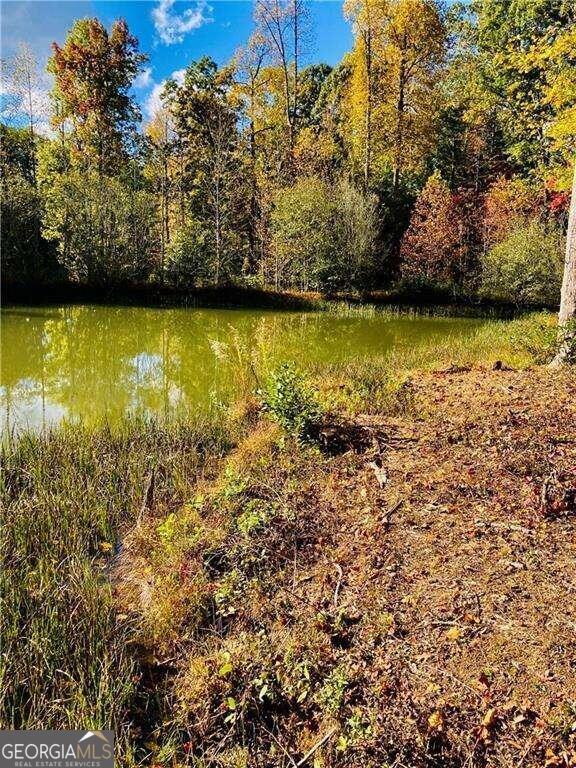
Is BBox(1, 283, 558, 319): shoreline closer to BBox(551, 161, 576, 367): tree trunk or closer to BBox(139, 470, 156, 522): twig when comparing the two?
BBox(551, 161, 576, 367): tree trunk

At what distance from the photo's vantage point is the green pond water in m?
6.91

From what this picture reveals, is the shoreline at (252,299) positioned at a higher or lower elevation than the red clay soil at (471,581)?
higher

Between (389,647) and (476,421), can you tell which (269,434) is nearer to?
(476,421)

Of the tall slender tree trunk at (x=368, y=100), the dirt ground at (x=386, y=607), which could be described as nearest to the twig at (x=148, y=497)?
the dirt ground at (x=386, y=607)

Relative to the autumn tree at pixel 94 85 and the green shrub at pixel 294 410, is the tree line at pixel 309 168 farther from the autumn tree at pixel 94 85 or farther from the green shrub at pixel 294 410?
the green shrub at pixel 294 410

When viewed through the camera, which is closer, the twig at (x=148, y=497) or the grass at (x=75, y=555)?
the grass at (x=75, y=555)

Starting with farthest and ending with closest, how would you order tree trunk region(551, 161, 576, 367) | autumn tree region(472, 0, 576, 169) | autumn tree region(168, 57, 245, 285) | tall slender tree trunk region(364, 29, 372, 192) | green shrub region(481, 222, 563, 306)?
1. autumn tree region(168, 57, 245, 285)
2. tall slender tree trunk region(364, 29, 372, 192)
3. autumn tree region(472, 0, 576, 169)
4. green shrub region(481, 222, 563, 306)
5. tree trunk region(551, 161, 576, 367)

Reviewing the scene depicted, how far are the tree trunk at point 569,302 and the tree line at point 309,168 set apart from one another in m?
11.5

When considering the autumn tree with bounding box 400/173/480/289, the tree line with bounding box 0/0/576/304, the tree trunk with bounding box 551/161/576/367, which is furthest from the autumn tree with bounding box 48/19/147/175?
the tree trunk with bounding box 551/161/576/367

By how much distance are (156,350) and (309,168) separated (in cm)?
1480

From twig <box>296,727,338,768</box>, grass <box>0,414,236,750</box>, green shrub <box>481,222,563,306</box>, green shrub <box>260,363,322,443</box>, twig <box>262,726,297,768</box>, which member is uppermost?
green shrub <box>481,222,563,306</box>

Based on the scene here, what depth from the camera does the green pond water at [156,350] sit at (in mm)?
6914

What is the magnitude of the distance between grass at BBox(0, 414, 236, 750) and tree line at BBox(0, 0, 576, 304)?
15.9 metres

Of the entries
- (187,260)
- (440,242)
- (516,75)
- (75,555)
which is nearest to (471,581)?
(75,555)
